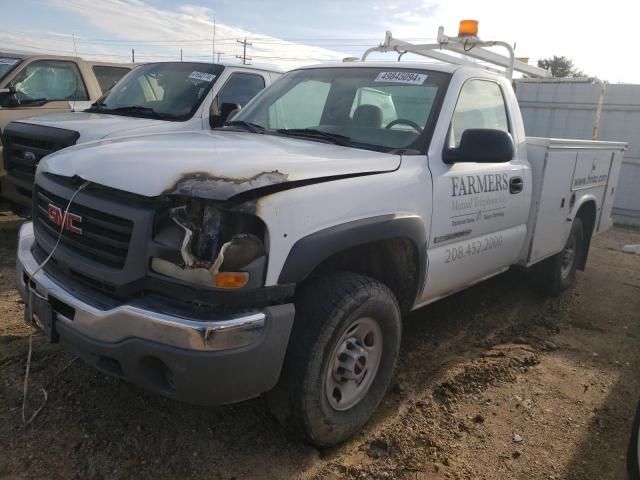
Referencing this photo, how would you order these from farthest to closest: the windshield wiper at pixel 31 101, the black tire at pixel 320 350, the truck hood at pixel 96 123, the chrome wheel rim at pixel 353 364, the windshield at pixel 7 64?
the windshield at pixel 7 64, the windshield wiper at pixel 31 101, the truck hood at pixel 96 123, the chrome wheel rim at pixel 353 364, the black tire at pixel 320 350

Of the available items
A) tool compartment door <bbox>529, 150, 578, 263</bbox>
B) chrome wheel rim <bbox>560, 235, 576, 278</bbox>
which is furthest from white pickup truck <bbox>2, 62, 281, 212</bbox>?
chrome wheel rim <bbox>560, 235, 576, 278</bbox>

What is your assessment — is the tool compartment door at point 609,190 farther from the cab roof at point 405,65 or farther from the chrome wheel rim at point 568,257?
the cab roof at point 405,65

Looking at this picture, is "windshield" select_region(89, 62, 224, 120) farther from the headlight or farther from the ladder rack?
the headlight

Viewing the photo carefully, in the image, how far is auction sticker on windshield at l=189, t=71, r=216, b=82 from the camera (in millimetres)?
5750

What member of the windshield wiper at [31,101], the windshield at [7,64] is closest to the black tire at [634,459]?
the windshield wiper at [31,101]

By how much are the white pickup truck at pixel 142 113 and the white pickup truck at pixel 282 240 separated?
1778mm

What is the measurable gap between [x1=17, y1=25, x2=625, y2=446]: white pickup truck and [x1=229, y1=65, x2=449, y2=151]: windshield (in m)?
0.01

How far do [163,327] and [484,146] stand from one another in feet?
6.76

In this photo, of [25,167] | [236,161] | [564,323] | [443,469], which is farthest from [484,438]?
[25,167]

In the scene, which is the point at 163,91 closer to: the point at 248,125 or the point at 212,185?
the point at 248,125

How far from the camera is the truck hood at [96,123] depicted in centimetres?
478

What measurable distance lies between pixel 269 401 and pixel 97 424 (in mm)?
930

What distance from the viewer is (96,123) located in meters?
5.05

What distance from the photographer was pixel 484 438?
9.47 ft
